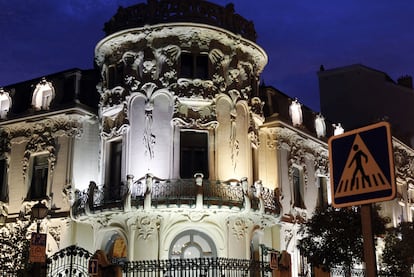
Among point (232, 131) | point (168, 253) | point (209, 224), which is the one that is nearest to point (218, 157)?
point (232, 131)

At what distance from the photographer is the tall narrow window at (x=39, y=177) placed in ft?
86.5

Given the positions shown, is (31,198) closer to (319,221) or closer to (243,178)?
(243,178)

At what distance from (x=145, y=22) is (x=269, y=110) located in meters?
8.61

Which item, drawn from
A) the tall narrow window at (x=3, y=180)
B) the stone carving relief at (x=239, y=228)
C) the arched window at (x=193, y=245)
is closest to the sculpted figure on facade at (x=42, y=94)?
the tall narrow window at (x=3, y=180)

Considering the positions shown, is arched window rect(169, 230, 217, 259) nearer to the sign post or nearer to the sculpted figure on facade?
the sculpted figure on facade

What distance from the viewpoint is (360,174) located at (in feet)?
17.5

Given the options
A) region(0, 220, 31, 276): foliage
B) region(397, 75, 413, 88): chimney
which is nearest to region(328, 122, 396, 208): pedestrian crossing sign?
region(0, 220, 31, 276): foliage

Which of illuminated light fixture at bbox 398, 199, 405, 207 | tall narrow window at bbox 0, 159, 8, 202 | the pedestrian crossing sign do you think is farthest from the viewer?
illuminated light fixture at bbox 398, 199, 405, 207

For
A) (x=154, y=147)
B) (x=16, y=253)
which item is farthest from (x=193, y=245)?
(x=16, y=253)

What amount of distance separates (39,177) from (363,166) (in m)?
23.5

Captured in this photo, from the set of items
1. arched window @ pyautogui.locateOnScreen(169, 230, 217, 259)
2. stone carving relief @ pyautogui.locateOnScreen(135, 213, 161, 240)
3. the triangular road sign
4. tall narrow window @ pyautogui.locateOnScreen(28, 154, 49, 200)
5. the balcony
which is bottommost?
the triangular road sign

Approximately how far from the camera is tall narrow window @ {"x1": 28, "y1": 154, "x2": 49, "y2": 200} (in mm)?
26359

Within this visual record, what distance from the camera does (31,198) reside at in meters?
26.3

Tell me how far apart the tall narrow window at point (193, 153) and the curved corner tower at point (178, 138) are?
0.04 meters
